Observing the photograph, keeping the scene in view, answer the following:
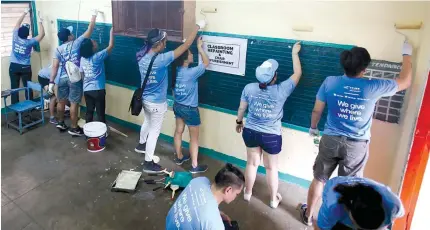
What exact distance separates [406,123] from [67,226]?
3.10m

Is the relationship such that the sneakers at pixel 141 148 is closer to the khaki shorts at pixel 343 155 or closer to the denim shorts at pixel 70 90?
the denim shorts at pixel 70 90

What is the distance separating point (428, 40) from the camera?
8.43 ft

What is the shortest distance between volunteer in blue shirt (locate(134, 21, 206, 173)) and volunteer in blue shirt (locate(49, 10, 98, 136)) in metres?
1.30

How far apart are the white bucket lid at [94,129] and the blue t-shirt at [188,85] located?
121cm

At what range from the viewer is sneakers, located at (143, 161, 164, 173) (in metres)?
3.89

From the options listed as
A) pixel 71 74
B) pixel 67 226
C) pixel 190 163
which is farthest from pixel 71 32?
pixel 67 226

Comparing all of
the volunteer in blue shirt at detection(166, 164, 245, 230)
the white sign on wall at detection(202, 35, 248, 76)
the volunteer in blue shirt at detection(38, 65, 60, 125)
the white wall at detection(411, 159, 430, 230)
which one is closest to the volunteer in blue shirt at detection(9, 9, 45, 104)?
the volunteer in blue shirt at detection(38, 65, 60, 125)

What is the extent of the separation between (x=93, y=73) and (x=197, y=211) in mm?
3047

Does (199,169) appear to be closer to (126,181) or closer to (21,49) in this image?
(126,181)

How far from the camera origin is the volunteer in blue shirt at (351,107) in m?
2.53

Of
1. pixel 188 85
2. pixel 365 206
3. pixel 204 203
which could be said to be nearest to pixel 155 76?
pixel 188 85

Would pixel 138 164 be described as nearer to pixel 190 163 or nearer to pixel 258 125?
pixel 190 163

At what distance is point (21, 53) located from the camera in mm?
5168

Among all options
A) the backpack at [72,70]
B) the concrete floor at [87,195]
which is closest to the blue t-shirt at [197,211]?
the concrete floor at [87,195]
